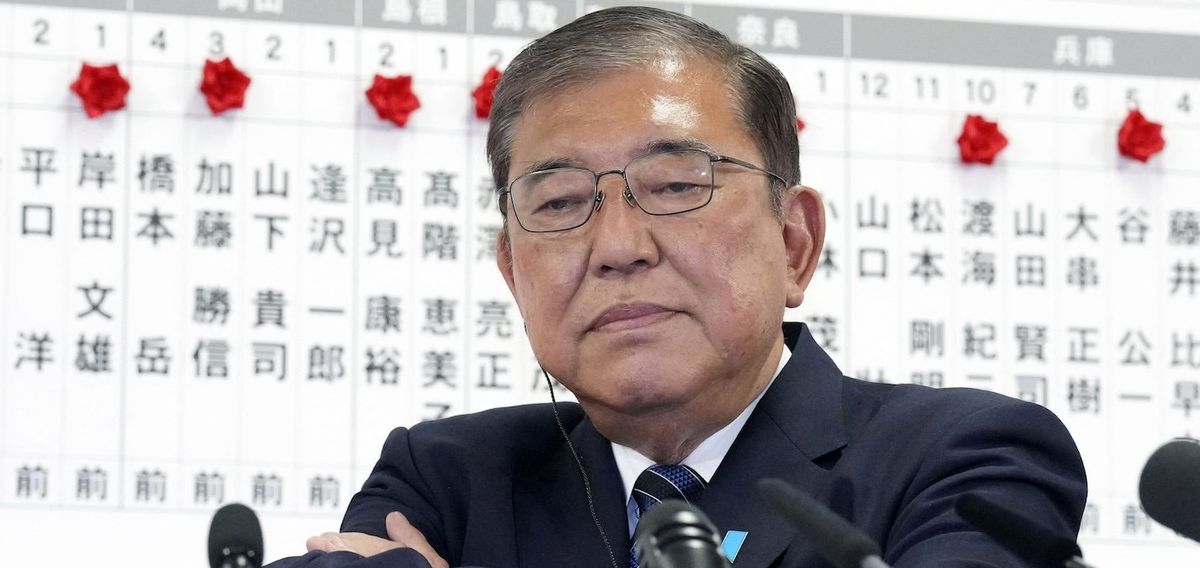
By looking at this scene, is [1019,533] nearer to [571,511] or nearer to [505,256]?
[571,511]

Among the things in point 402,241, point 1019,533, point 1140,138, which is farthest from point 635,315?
point 1140,138

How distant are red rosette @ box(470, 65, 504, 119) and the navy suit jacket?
885 millimetres

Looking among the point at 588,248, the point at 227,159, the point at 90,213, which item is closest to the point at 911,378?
the point at 588,248

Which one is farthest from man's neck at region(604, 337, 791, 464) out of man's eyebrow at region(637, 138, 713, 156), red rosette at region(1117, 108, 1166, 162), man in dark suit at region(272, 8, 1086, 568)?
red rosette at region(1117, 108, 1166, 162)

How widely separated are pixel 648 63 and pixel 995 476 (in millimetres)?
783

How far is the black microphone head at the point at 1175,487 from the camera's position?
49.5 inches

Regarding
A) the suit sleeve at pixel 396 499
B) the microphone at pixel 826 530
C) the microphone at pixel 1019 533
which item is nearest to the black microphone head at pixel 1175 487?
the microphone at pixel 1019 533

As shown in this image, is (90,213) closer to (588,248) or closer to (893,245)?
(588,248)

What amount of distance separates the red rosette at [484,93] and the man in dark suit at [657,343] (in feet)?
2.65

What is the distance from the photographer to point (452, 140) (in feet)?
10.4

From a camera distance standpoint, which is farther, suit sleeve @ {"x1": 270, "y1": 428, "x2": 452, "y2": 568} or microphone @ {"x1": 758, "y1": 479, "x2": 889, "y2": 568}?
suit sleeve @ {"x1": 270, "y1": 428, "x2": 452, "y2": 568}

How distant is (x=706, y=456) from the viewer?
221 centimetres

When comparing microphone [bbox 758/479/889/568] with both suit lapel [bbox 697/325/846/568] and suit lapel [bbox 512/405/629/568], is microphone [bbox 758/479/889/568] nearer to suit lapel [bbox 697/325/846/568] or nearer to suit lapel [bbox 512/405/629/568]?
suit lapel [bbox 697/325/846/568]

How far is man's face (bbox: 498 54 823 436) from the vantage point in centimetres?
207
